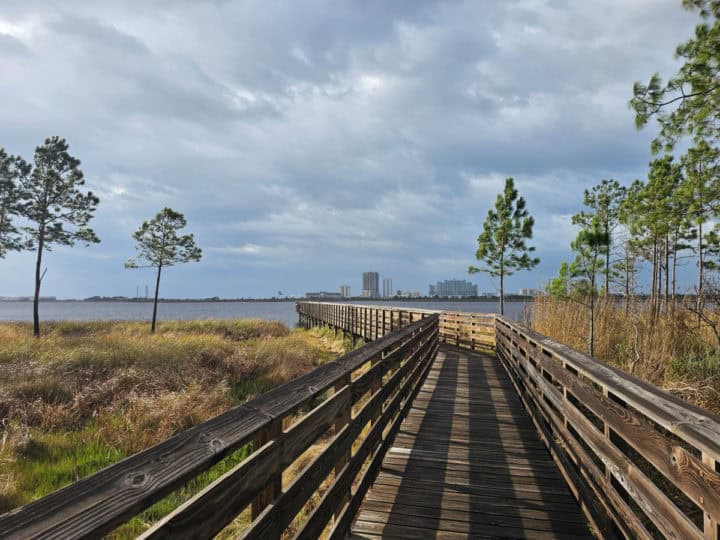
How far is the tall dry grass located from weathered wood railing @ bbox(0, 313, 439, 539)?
7.07 metres

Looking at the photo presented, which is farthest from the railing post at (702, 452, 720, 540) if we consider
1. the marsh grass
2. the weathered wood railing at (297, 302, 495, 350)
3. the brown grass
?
the weathered wood railing at (297, 302, 495, 350)

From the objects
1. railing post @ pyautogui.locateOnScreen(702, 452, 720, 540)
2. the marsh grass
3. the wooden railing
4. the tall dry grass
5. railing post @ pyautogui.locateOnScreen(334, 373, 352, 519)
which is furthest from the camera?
the tall dry grass

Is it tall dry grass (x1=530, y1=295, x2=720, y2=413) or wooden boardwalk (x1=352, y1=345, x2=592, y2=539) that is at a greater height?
tall dry grass (x1=530, y1=295, x2=720, y2=413)

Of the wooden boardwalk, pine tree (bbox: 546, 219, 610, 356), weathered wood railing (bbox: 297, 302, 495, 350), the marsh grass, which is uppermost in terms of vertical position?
pine tree (bbox: 546, 219, 610, 356)

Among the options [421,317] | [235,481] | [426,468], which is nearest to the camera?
[235,481]

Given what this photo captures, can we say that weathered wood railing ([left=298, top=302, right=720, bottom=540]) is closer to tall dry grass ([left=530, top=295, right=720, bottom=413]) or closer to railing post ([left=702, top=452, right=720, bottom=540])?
railing post ([left=702, top=452, right=720, bottom=540])

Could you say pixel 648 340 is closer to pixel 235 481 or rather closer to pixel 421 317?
pixel 421 317

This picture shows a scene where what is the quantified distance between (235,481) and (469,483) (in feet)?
10.7

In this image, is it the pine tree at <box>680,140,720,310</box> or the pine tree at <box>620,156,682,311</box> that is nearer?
the pine tree at <box>680,140,720,310</box>

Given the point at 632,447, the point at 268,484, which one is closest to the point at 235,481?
the point at 268,484

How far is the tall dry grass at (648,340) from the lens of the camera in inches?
320

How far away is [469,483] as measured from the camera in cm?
412

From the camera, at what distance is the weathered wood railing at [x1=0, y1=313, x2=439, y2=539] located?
103 centimetres

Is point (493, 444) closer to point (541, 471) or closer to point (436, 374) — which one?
point (541, 471)
